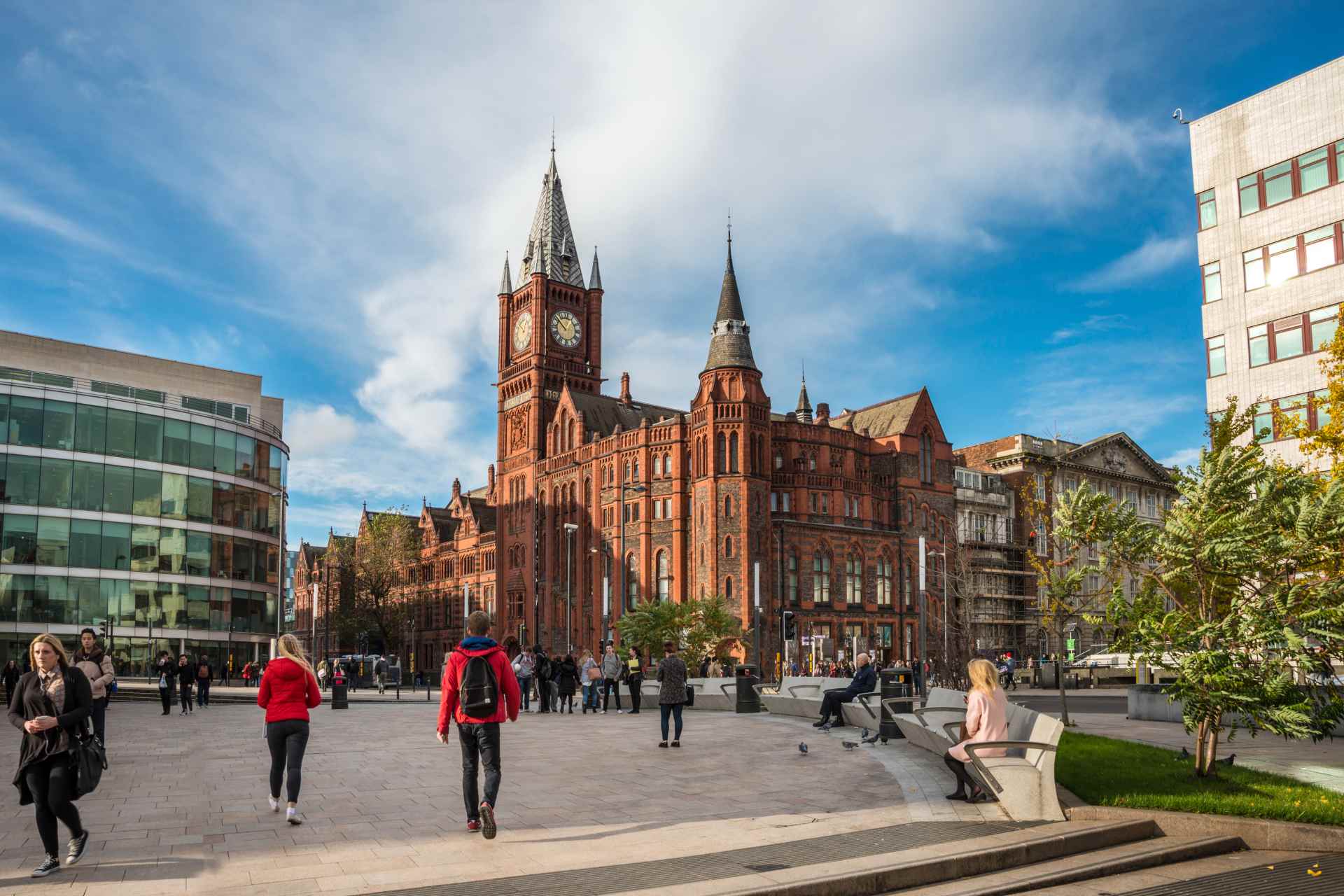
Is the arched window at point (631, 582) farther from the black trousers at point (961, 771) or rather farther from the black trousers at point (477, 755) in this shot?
the black trousers at point (477, 755)

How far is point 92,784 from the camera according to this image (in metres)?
7.86

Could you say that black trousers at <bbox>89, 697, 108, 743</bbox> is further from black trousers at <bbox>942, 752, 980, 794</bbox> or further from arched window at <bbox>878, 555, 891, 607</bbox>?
arched window at <bbox>878, 555, 891, 607</bbox>

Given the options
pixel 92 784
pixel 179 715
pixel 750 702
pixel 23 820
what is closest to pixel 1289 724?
pixel 92 784

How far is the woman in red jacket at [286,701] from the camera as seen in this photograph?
9.97 meters

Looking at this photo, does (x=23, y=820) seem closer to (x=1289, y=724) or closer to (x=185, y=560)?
(x=1289, y=724)

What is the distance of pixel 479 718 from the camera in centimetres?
897

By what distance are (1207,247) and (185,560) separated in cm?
4767

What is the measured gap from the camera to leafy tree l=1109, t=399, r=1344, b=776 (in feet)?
31.9

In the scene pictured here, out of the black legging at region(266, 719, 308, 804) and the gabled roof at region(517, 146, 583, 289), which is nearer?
the black legging at region(266, 719, 308, 804)

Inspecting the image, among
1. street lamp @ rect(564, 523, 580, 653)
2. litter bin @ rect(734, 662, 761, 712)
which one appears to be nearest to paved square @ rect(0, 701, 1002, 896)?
litter bin @ rect(734, 662, 761, 712)

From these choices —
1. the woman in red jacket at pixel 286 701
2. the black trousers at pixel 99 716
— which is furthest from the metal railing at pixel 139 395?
the woman in red jacket at pixel 286 701

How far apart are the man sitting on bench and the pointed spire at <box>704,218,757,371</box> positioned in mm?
49337

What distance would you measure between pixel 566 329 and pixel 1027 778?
81305 mm

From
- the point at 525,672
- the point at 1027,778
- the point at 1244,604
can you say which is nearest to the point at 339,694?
the point at 525,672
